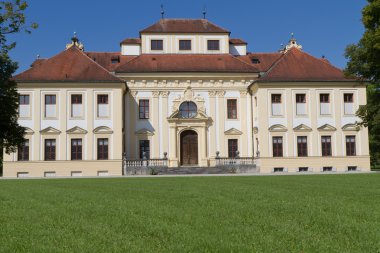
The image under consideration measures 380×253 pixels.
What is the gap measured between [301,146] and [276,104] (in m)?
3.91

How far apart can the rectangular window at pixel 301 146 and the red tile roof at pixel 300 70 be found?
4717 millimetres

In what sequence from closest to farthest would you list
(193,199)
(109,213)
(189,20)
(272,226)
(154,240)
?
(154,240), (272,226), (109,213), (193,199), (189,20)

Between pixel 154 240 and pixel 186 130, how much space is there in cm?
3345

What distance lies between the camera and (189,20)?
45125 millimetres

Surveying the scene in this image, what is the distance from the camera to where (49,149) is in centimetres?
3719

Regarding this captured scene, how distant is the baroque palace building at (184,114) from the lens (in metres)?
37.2

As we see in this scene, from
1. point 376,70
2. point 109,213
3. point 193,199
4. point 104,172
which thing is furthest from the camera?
point 104,172

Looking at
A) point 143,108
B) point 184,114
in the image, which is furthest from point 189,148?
point 143,108

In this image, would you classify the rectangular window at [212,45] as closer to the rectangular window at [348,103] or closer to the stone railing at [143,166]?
the stone railing at [143,166]

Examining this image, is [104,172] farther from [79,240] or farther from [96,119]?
[79,240]

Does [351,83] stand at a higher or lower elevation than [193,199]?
higher

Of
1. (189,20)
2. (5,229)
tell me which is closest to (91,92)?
(189,20)

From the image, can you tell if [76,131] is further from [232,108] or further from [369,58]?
[369,58]

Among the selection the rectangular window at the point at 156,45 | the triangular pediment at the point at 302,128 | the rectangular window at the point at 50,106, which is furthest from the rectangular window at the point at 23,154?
the triangular pediment at the point at 302,128
